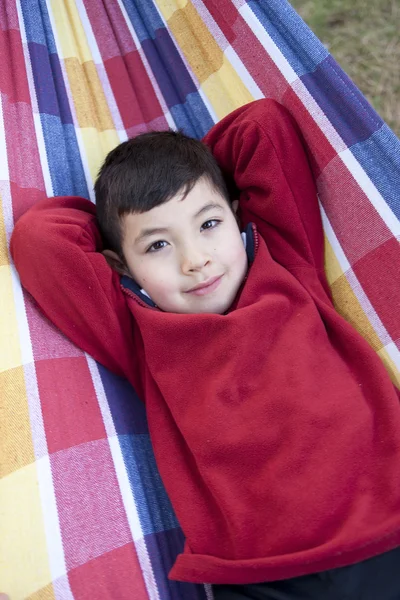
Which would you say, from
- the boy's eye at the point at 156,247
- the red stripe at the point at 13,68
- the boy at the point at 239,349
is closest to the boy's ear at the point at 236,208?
the boy at the point at 239,349

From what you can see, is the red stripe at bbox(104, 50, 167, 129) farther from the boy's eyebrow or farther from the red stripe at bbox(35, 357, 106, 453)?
the red stripe at bbox(35, 357, 106, 453)

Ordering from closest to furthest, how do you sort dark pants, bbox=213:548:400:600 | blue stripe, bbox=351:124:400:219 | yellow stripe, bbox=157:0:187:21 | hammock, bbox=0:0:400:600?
dark pants, bbox=213:548:400:600, hammock, bbox=0:0:400:600, blue stripe, bbox=351:124:400:219, yellow stripe, bbox=157:0:187:21

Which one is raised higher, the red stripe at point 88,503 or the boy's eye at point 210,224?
the boy's eye at point 210,224

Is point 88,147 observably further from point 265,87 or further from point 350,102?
point 350,102

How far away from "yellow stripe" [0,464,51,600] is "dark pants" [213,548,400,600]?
1.22 feet

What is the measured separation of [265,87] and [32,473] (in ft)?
3.00

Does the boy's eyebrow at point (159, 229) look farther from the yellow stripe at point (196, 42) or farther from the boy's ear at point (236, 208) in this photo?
the yellow stripe at point (196, 42)

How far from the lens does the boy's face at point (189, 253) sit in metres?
1.09

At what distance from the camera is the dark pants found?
86 cm

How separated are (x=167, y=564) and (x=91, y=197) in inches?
33.1

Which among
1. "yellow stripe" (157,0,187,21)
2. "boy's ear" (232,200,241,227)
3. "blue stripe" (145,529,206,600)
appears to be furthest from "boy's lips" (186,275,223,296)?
"yellow stripe" (157,0,187,21)

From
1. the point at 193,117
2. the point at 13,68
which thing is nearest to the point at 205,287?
the point at 193,117

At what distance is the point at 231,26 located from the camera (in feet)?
4.43

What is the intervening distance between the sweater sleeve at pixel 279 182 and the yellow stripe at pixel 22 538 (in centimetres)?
63
